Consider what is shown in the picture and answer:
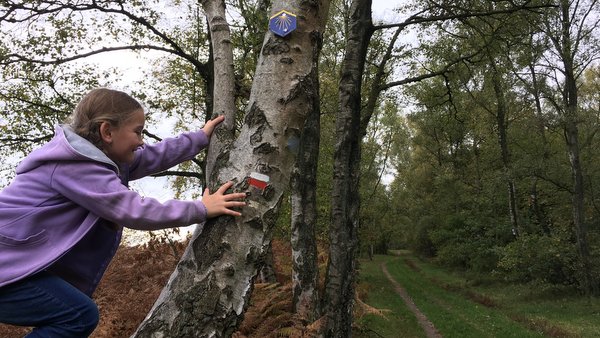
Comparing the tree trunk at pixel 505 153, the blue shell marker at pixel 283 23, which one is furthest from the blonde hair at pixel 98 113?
the tree trunk at pixel 505 153

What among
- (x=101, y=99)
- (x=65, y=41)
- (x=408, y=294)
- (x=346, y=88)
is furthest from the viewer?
(x=408, y=294)

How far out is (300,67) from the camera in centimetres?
227

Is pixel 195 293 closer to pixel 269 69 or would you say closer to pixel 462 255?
pixel 269 69

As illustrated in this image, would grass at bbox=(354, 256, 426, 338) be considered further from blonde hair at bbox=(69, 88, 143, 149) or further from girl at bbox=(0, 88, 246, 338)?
blonde hair at bbox=(69, 88, 143, 149)

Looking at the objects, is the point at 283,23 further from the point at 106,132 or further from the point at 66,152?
the point at 66,152

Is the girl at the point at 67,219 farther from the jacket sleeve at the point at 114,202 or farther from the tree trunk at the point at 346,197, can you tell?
the tree trunk at the point at 346,197

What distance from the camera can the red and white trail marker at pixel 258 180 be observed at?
2041mm

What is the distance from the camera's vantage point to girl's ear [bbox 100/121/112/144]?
2143 mm

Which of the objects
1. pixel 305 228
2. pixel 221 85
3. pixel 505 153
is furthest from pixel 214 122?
pixel 505 153

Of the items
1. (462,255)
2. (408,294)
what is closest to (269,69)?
(408,294)

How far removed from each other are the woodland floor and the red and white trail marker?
15.1ft

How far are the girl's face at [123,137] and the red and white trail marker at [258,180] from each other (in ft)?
2.17

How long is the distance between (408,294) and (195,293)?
24.5m

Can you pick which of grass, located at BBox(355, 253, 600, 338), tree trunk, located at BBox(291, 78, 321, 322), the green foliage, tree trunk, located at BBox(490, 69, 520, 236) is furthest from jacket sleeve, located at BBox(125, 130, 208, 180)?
tree trunk, located at BBox(490, 69, 520, 236)
